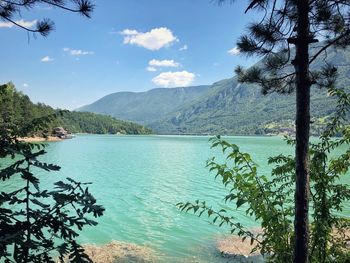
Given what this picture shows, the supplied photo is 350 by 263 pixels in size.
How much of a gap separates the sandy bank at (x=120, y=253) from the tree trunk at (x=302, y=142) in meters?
9.96

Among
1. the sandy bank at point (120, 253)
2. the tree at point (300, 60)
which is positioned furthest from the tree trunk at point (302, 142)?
the sandy bank at point (120, 253)

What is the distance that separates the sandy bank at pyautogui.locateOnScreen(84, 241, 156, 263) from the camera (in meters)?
13.9

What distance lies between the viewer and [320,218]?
6.09 metres

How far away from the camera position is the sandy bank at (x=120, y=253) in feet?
45.6

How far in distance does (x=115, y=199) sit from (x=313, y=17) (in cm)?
2413

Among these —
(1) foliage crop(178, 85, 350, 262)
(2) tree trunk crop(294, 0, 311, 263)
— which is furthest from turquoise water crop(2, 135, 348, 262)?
(2) tree trunk crop(294, 0, 311, 263)

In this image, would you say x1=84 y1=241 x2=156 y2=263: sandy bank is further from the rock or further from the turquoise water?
the rock

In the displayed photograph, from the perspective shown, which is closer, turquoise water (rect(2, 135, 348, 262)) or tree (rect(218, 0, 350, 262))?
tree (rect(218, 0, 350, 262))

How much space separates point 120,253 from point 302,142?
11.6 meters

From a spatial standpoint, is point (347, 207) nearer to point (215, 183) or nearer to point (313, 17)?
point (215, 183)

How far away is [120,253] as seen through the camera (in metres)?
14.7

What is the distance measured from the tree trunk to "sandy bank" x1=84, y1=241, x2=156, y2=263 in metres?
9.96

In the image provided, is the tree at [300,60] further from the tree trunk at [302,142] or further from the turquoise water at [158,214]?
the turquoise water at [158,214]

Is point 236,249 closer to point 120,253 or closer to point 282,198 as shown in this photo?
point 120,253
